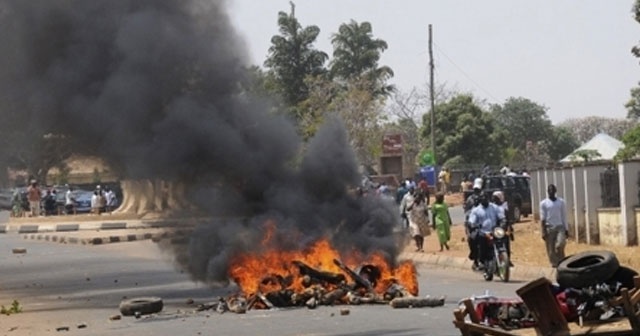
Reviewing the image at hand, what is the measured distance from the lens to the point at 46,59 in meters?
20.6

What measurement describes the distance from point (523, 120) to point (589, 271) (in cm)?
8242

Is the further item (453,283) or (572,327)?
(453,283)

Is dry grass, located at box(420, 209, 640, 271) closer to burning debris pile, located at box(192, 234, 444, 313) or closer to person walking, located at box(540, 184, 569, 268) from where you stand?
person walking, located at box(540, 184, 569, 268)

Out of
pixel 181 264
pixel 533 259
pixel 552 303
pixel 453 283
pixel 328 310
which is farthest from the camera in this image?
pixel 533 259

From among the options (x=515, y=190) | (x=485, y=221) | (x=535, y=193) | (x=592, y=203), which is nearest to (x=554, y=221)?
(x=485, y=221)

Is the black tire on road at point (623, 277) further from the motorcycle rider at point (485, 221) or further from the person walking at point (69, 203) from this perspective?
the person walking at point (69, 203)

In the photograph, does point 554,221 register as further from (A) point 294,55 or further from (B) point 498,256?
(A) point 294,55

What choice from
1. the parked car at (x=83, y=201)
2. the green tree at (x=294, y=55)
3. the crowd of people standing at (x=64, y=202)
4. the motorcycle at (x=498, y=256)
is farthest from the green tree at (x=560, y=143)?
the motorcycle at (x=498, y=256)

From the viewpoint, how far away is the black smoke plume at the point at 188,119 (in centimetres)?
1878

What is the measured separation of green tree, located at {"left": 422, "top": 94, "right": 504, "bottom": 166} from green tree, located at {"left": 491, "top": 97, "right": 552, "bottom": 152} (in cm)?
2194

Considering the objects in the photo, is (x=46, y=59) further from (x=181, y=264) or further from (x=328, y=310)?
(x=328, y=310)

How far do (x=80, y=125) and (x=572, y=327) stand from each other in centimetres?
1151

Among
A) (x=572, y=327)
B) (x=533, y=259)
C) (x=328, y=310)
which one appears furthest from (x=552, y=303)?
(x=533, y=259)

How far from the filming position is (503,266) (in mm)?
21438
